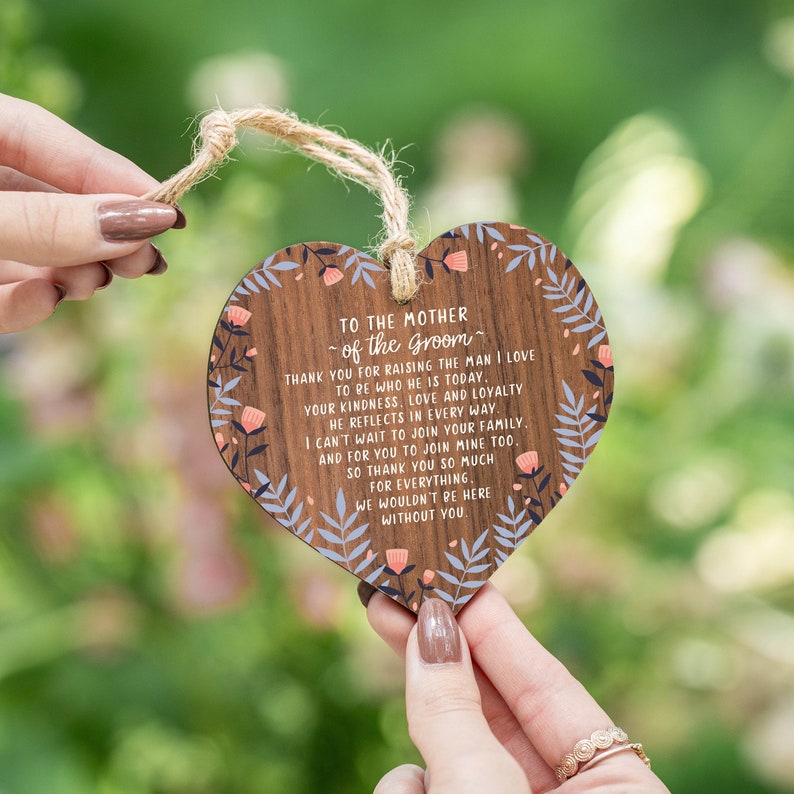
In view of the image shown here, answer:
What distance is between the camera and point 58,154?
70cm

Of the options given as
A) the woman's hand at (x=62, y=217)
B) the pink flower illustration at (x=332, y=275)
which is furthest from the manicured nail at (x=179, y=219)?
the pink flower illustration at (x=332, y=275)

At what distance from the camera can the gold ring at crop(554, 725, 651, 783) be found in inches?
25.4

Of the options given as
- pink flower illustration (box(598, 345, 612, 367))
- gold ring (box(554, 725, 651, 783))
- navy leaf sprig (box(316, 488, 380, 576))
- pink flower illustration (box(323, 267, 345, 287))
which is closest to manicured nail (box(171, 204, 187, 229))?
pink flower illustration (box(323, 267, 345, 287))

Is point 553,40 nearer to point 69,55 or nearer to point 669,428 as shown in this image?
point 669,428

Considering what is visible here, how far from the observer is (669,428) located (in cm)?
114

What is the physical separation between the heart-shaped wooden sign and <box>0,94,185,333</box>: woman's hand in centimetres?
10

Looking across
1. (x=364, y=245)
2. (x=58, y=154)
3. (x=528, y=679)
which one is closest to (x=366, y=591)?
(x=528, y=679)

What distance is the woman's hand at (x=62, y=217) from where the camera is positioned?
1.91ft

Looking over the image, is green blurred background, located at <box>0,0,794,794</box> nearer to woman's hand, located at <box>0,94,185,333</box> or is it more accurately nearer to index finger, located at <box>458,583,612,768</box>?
woman's hand, located at <box>0,94,185,333</box>

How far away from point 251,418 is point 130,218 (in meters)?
0.18

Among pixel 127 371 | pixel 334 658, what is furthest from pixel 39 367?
pixel 334 658

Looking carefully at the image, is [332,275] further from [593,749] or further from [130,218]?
[593,749]

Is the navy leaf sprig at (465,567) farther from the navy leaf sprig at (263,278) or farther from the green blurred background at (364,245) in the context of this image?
the green blurred background at (364,245)

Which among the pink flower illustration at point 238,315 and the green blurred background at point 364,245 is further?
the green blurred background at point 364,245
